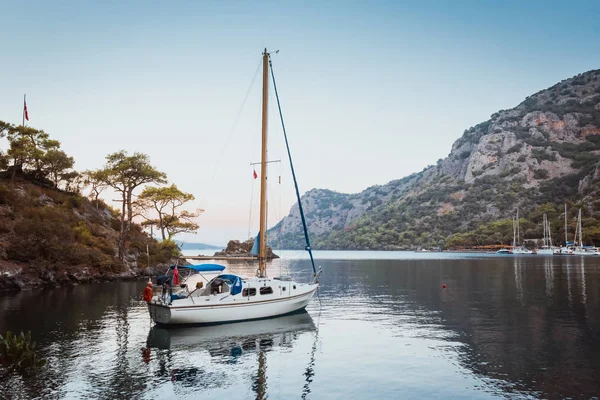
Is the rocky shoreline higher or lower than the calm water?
higher

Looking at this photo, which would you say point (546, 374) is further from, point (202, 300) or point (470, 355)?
point (202, 300)

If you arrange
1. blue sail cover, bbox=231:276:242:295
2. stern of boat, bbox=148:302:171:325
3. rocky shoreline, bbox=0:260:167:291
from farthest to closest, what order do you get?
1. rocky shoreline, bbox=0:260:167:291
2. blue sail cover, bbox=231:276:242:295
3. stern of boat, bbox=148:302:171:325

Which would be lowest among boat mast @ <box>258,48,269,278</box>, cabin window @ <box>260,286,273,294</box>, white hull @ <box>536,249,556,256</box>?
white hull @ <box>536,249,556,256</box>

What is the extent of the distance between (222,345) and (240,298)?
571cm

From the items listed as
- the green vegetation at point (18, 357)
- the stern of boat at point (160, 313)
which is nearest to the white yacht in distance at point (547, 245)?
the stern of boat at point (160, 313)

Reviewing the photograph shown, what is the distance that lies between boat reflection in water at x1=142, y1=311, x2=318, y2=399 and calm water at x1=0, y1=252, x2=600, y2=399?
73 mm

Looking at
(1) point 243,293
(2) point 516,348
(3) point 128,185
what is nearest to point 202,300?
(1) point 243,293

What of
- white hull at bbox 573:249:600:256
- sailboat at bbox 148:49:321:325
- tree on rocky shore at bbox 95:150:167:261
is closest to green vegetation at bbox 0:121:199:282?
tree on rocky shore at bbox 95:150:167:261

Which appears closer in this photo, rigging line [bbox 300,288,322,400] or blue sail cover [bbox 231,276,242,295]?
rigging line [bbox 300,288,322,400]

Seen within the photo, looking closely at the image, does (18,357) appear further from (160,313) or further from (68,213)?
(68,213)

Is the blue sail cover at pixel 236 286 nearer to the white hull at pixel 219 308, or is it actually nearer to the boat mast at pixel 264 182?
the white hull at pixel 219 308

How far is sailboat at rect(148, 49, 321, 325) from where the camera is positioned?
29203 millimetres

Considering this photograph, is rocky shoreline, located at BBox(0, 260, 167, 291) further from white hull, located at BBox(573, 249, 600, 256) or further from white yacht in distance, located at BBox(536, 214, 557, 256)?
white yacht in distance, located at BBox(536, 214, 557, 256)

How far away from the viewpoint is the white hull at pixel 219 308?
2898 cm
